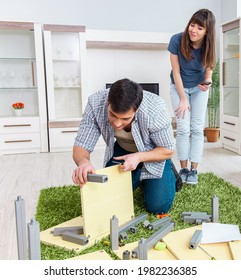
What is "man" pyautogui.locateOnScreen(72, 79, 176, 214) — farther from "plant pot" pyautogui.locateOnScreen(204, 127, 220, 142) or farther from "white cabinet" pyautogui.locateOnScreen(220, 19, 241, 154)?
"plant pot" pyautogui.locateOnScreen(204, 127, 220, 142)

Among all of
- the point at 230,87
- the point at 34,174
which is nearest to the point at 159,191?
the point at 34,174

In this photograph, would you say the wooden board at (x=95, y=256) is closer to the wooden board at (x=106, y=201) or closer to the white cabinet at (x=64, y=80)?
the wooden board at (x=106, y=201)

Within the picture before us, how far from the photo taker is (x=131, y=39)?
13.3ft

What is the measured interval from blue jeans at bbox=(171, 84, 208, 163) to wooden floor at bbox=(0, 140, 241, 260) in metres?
0.36

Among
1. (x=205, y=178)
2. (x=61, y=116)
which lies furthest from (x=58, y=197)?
(x=61, y=116)

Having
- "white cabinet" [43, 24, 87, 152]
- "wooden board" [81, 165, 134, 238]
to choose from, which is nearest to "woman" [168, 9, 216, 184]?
"wooden board" [81, 165, 134, 238]

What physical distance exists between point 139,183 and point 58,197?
54cm

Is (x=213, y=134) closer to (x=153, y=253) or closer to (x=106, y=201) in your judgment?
(x=106, y=201)

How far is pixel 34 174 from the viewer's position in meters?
2.72

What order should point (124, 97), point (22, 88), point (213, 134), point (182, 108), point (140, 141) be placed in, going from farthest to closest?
point (213, 134) < point (22, 88) < point (182, 108) < point (140, 141) < point (124, 97)

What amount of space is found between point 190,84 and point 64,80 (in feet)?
6.38

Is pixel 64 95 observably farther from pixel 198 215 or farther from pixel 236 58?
pixel 198 215

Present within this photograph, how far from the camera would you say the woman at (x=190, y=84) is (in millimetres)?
2199

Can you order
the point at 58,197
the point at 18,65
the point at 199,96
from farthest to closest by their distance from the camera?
1. the point at 18,65
2. the point at 199,96
3. the point at 58,197
